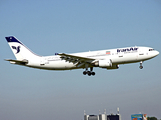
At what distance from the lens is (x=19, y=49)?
55.5m

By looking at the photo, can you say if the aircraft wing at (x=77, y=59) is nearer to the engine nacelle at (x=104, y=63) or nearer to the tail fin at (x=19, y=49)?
the engine nacelle at (x=104, y=63)

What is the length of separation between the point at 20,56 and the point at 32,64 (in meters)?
4.66

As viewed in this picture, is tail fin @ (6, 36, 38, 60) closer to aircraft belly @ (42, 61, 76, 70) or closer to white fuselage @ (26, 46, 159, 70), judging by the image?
white fuselage @ (26, 46, 159, 70)

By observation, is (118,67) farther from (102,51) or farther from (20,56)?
(20,56)

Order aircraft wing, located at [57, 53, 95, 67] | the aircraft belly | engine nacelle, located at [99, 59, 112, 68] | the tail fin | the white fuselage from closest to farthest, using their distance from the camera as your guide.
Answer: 1. the white fuselage
2. engine nacelle, located at [99, 59, 112, 68]
3. aircraft wing, located at [57, 53, 95, 67]
4. the aircraft belly
5. the tail fin

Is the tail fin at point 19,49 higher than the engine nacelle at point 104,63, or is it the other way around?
the tail fin at point 19,49

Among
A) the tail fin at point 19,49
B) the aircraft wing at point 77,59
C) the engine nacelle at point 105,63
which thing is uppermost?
the tail fin at point 19,49

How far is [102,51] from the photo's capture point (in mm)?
47812

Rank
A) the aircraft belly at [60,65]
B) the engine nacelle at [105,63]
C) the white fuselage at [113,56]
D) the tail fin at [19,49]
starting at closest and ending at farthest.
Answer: the white fuselage at [113,56]
the engine nacelle at [105,63]
the aircraft belly at [60,65]
the tail fin at [19,49]

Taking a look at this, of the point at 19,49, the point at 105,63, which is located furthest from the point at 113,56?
the point at 19,49

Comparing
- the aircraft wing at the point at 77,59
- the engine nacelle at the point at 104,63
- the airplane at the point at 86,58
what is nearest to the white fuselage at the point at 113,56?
the airplane at the point at 86,58

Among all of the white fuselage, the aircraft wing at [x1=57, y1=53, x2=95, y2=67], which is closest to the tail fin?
the white fuselage

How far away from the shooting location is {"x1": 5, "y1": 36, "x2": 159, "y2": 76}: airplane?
150 ft

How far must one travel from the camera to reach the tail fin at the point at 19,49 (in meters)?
54.4
